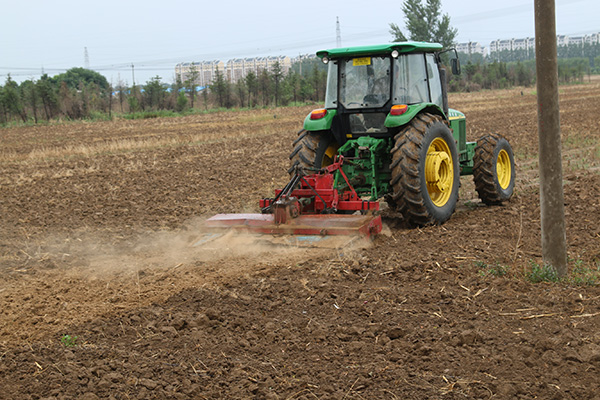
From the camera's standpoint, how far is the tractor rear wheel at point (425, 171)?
743cm

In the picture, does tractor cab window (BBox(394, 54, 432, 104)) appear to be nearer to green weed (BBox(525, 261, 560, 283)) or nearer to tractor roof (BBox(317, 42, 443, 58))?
tractor roof (BBox(317, 42, 443, 58))

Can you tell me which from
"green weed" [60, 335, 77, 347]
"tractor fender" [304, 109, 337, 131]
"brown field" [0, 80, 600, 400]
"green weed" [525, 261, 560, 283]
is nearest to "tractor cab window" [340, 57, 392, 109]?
"tractor fender" [304, 109, 337, 131]

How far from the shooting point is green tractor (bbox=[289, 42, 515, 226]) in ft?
24.7

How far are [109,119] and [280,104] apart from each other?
15.4 m

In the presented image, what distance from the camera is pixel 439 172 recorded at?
820cm

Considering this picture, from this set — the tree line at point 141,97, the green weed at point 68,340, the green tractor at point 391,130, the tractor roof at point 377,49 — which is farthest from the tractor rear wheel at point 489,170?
the tree line at point 141,97

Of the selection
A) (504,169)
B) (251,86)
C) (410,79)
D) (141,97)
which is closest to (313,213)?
(410,79)

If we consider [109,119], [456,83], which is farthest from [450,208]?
[456,83]

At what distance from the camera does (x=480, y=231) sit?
753 cm

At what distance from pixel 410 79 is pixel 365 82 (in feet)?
1.88

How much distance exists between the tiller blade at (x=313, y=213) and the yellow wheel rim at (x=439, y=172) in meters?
0.91

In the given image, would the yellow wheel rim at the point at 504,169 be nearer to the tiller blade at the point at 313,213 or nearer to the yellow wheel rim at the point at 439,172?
the yellow wheel rim at the point at 439,172

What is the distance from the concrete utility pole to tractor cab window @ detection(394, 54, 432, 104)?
2.90 m

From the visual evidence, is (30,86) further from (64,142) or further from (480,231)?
(480,231)
